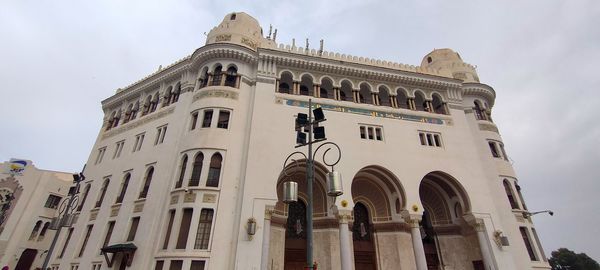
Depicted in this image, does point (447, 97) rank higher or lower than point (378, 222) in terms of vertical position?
higher

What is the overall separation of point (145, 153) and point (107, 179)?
4.28 m

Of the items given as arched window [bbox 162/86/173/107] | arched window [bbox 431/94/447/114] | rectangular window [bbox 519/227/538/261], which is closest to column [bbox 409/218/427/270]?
rectangular window [bbox 519/227/538/261]

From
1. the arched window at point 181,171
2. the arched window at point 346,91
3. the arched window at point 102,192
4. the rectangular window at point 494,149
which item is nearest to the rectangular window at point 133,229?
the arched window at point 181,171

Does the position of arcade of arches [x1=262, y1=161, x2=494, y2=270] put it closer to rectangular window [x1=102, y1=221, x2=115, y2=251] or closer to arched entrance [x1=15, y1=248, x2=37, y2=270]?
rectangular window [x1=102, y1=221, x2=115, y2=251]

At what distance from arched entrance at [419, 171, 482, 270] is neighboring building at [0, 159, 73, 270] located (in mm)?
34042

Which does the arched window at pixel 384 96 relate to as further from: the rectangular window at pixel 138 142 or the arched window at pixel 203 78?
the rectangular window at pixel 138 142

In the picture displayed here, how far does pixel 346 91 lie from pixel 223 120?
34.8ft

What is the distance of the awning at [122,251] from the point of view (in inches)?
655

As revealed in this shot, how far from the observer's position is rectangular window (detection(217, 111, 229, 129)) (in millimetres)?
19953

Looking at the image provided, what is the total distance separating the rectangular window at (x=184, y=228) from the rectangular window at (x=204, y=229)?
657 millimetres

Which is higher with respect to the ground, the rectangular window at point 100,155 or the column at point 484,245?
the rectangular window at point 100,155

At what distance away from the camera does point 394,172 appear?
20297 mm

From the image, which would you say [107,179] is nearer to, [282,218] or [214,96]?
[214,96]

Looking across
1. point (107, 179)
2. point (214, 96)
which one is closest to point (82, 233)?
point (107, 179)
